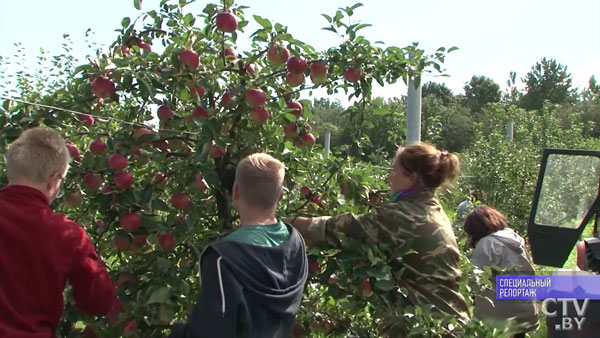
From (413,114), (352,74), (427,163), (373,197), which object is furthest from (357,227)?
(413,114)

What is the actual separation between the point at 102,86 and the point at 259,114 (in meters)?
0.57

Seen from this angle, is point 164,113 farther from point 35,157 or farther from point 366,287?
point 366,287

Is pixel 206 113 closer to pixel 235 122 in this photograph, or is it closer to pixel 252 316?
pixel 235 122

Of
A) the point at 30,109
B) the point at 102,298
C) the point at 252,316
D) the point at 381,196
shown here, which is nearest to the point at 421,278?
the point at 381,196

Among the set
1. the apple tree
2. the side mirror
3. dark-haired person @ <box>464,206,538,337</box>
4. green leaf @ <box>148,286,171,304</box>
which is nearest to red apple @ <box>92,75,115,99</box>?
→ the apple tree

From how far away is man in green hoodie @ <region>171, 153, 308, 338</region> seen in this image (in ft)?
5.30

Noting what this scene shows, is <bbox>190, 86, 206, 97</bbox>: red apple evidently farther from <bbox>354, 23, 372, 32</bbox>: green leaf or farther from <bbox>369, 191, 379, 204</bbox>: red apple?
<bbox>369, 191, 379, 204</bbox>: red apple

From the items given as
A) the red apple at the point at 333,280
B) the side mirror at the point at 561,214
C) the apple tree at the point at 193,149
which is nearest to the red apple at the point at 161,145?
the apple tree at the point at 193,149

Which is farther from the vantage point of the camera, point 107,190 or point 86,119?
point 86,119

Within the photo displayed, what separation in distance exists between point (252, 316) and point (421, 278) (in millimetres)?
750

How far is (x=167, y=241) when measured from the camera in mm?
2105

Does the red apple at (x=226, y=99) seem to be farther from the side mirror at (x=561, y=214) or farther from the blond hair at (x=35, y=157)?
the side mirror at (x=561, y=214)

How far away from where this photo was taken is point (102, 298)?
183 cm

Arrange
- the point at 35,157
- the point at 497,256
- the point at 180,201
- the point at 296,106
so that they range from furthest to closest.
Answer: the point at 497,256 < the point at 296,106 < the point at 180,201 < the point at 35,157
